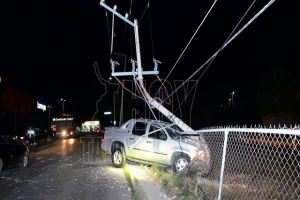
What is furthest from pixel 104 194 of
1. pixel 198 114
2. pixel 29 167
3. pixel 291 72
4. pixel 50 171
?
pixel 198 114

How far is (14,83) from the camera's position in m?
43.0

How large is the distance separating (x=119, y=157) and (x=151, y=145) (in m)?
A: 1.81

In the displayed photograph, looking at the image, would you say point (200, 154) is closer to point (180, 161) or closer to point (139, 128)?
point (180, 161)

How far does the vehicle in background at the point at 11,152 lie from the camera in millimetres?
12773

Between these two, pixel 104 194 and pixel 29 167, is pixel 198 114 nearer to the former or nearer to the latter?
pixel 29 167

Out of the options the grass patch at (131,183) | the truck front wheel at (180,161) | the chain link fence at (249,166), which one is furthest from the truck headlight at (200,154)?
the grass patch at (131,183)

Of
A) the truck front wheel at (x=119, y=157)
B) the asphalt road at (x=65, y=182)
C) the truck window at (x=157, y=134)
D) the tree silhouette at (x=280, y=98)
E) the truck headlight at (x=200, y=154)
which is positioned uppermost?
the tree silhouette at (x=280, y=98)

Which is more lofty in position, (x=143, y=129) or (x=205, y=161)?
(x=143, y=129)

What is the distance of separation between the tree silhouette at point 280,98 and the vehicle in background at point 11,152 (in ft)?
97.7

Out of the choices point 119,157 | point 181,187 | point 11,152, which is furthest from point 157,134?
point 11,152

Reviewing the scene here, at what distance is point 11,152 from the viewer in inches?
529

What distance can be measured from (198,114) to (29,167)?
35.8 meters

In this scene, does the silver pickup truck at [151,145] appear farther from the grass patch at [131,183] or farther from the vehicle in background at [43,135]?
the vehicle in background at [43,135]

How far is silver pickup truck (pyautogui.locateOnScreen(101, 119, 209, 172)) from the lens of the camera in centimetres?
1195
